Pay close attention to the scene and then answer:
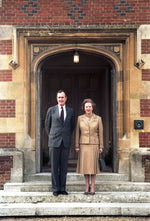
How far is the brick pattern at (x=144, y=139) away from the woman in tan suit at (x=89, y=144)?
3.89ft

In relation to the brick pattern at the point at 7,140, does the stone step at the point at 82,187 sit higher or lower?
lower

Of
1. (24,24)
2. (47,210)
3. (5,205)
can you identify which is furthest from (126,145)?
(24,24)

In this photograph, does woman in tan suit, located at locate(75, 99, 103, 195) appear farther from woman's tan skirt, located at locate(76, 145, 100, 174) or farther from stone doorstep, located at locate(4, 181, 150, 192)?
stone doorstep, located at locate(4, 181, 150, 192)

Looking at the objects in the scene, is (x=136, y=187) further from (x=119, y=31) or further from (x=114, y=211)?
(x=119, y=31)

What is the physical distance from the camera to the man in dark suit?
5668 millimetres

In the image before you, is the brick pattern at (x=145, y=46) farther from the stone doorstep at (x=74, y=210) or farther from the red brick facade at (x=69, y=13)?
the stone doorstep at (x=74, y=210)

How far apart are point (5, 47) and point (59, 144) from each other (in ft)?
8.62

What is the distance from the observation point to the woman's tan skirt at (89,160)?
5570 mm

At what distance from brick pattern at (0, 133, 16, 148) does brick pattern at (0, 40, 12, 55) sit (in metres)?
1.86

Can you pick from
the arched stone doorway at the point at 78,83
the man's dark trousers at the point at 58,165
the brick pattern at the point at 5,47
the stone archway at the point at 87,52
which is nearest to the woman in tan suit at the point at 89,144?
the man's dark trousers at the point at 58,165

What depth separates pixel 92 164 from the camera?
5570mm

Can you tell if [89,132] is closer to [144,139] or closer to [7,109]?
[144,139]

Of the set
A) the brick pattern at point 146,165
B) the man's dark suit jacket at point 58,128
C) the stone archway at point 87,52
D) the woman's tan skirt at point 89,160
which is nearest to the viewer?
the woman's tan skirt at point 89,160

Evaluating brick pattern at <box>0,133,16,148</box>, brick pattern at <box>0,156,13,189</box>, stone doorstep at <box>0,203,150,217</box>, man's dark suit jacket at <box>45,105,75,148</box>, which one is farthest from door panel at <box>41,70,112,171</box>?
stone doorstep at <box>0,203,150,217</box>
